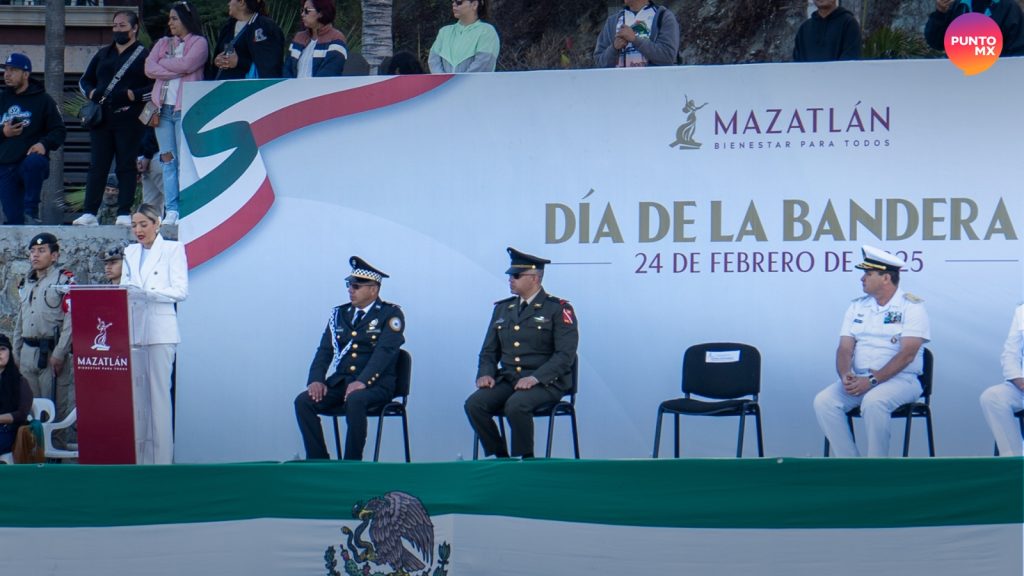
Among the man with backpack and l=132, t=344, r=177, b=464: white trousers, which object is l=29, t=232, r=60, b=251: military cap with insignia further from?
the man with backpack

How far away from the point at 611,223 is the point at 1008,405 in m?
2.37

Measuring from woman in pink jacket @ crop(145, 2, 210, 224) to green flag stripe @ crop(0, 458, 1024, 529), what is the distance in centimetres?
336

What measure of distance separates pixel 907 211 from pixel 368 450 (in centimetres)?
339

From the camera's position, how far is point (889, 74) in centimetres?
750

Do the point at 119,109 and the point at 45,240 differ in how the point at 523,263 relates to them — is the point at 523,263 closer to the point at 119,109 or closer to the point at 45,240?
the point at 45,240

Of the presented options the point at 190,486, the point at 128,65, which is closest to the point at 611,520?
the point at 190,486

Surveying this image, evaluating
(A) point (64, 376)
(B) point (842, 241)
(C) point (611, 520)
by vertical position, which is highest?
(B) point (842, 241)

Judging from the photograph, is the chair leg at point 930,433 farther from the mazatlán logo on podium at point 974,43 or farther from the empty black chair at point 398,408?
the empty black chair at point 398,408

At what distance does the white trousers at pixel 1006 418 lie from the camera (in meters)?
6.75

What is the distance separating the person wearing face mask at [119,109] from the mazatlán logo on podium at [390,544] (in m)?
4.03

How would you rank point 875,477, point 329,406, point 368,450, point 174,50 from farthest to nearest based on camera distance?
point 174,50 < point 368,450 < point 329,406 < point 875,477

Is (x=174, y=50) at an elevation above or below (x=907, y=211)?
above

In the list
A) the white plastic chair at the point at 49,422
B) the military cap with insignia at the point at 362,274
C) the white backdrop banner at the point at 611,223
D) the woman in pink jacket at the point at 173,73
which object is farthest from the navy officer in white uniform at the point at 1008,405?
the white plastic chair at the point at 49,422

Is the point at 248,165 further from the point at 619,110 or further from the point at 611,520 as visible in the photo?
the point at 611,520
